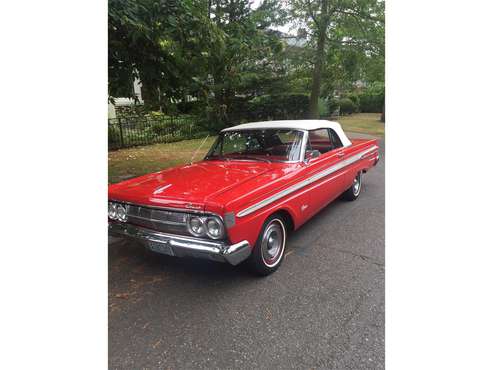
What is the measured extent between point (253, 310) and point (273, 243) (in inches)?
33.8

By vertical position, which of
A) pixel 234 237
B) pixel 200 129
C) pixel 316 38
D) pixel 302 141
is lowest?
pixel 234 237

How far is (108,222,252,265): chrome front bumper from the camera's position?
8.78 feet

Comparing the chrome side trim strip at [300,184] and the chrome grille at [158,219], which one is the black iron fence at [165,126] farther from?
the chrome grille at [158,219]

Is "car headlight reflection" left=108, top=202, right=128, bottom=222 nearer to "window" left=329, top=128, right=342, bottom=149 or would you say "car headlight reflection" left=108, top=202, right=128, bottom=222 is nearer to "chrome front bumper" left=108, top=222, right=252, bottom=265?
"chrome front bumper" left=108, top=222, right=252, bottom=265

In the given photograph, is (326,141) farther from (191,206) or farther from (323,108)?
(323,108)

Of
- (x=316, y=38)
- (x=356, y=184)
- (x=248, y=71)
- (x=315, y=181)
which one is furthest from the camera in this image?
(x=248, y=71)

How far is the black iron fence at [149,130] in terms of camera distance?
11.6 metres

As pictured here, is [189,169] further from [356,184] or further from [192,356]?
[356,184]

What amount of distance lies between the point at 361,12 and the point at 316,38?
1683mm

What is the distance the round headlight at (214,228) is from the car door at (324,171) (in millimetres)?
1506

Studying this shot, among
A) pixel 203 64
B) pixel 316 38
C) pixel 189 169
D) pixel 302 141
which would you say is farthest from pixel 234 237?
pixel 316 38

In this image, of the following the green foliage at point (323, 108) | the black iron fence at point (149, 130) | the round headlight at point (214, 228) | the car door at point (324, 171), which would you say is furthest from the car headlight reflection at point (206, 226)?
the green foliage at point (323, 108)

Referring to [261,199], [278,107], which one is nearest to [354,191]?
[261,199]

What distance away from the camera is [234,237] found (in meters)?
2.74
